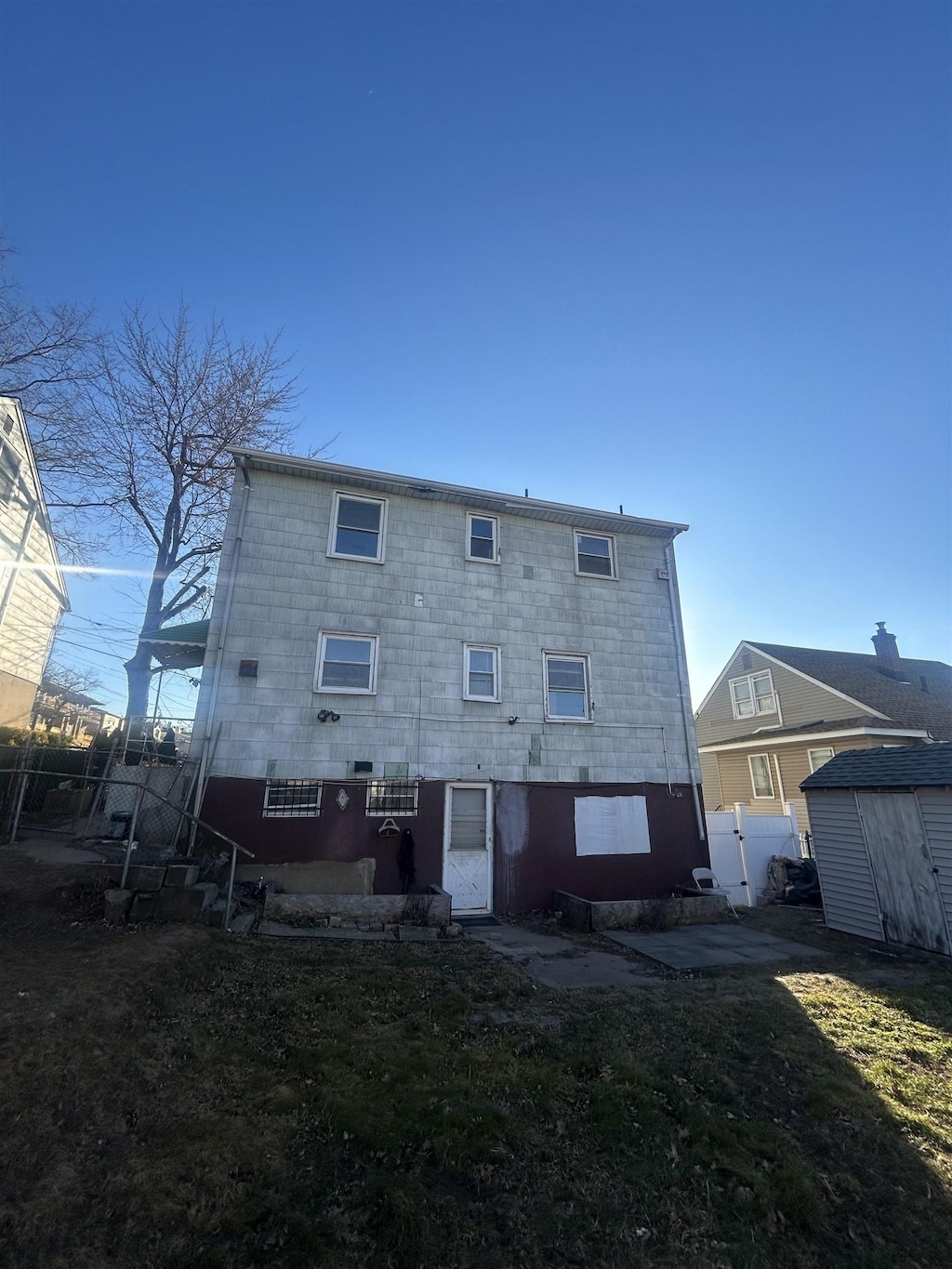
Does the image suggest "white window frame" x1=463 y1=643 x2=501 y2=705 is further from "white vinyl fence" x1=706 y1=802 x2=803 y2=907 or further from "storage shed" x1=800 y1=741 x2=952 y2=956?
"storage shed" x1=800 y1=741 x2=952 y2=956

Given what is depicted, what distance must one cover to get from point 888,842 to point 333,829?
9704 mm

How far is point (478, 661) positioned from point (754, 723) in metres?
16.5

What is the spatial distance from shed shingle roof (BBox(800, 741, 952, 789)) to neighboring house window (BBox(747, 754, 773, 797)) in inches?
445

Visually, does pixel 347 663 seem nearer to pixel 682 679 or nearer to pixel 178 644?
pixel 178 644

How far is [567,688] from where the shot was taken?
41.9ft

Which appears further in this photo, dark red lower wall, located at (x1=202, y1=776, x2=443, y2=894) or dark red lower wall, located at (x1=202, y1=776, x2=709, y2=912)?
dark red lower wall, located at (x1=202, y1=776, x2=709, y2=912)

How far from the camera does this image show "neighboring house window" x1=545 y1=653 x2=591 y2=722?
12.5m

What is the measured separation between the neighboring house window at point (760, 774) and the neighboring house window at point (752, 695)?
1.91 metres

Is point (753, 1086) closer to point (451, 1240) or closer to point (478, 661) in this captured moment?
point (451, 1240)

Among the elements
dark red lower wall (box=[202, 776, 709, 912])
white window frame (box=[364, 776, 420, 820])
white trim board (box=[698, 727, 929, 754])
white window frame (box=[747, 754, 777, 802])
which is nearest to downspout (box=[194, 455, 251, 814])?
dark red lower wall (box=[202, 776, 709, 912])

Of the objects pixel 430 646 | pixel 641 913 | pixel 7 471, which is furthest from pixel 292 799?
pixel 7 471

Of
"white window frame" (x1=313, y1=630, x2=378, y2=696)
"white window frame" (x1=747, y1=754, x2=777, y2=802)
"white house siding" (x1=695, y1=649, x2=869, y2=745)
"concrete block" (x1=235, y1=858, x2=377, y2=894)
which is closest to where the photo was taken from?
"concrete block" (x1=235, y1=858, x2=377, y2=894)

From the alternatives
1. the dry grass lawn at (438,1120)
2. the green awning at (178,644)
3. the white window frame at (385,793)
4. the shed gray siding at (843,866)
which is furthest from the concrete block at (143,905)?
the shed gray siding at (843,866)

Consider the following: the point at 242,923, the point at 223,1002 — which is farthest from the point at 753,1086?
the point at 242,923
